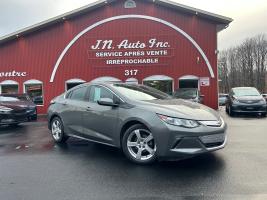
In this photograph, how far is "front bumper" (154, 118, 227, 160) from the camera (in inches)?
223

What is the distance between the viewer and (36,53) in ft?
71.2

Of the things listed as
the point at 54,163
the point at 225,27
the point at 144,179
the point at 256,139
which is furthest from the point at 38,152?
the point at 225,27

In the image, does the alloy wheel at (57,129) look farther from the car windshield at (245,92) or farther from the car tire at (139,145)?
the car windshield at (245,92)

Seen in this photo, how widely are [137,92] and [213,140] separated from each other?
1984 mm

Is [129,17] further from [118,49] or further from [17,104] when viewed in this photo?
[17,104]

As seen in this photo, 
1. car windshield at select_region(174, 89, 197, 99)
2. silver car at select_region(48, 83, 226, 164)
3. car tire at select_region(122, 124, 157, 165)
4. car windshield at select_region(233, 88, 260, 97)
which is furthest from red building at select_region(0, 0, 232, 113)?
car tire at select_region(122, 124, 157, 165)

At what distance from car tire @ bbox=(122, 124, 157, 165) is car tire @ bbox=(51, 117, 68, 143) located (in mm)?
2570

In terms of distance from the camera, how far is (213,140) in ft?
19.2

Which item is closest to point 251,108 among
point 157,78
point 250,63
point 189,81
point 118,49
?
point 189,81

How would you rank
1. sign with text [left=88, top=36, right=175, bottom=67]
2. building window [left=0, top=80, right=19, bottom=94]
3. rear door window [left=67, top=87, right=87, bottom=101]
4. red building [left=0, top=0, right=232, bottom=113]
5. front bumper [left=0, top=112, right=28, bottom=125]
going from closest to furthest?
rear door window [left=67, top=87, right=87, bottom=101] < front bumper [left=0, top=112, right=28, bottom=125] < red building [left=0, top=0, right=232, bottom=113] < sign with text [left=88, top=36, right=175, bottom=67] < building window [left=0, top=80, right=19, bottom=94]

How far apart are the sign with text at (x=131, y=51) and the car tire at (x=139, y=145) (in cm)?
1497

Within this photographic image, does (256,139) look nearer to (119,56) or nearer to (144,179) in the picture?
(144,179)

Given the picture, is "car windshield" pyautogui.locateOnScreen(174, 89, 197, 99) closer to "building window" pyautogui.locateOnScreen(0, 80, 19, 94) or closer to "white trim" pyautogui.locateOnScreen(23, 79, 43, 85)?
"white trim" pyautogui.locateOnScreen(23, 79, 43, 85)

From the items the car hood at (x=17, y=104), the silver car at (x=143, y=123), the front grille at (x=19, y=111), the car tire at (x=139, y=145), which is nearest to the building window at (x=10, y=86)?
the car hood at (x=17, y=104)
